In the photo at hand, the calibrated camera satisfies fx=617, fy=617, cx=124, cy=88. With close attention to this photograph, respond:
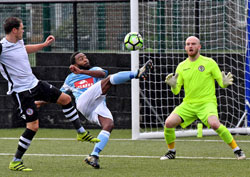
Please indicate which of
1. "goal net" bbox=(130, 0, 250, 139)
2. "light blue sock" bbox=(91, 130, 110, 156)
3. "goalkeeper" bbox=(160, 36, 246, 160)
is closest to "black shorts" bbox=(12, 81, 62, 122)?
"light blue sock" bbox=(91, 130, 110, 156)

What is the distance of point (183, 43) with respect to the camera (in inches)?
481

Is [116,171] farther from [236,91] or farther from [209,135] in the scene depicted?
[236,91]

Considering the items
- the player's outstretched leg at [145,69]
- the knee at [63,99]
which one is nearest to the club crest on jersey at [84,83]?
the knee at [63,99]

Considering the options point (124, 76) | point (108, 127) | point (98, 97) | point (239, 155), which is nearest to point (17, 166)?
point (108, 127)

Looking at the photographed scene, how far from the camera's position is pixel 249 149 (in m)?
9.59

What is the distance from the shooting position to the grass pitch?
24.4 feet

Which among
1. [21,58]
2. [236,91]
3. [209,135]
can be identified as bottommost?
[209,135]

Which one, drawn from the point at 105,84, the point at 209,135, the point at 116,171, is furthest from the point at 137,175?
the point at 209,135

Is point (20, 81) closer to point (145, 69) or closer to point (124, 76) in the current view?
point (124, 76)

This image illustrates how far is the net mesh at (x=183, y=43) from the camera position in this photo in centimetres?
1195

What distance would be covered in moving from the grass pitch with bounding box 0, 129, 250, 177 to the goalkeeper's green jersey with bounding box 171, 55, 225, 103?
2.83 ft

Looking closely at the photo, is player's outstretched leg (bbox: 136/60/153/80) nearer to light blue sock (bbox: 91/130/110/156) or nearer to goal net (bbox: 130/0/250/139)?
light blue sock (bbox: 91/130/110/156)

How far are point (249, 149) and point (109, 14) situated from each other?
4648mm

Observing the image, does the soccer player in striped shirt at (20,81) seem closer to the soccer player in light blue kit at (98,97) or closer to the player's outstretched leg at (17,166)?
the player's outstretched leg at (17,166)
